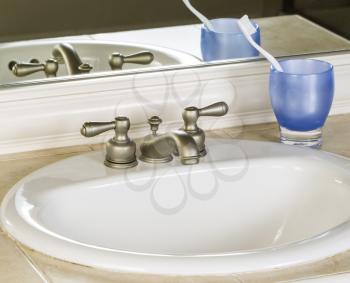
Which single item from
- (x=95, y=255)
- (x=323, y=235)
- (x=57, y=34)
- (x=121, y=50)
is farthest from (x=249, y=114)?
(x=95, y=255)

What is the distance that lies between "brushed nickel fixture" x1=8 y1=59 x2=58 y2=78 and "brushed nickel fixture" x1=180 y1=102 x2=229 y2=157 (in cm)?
28

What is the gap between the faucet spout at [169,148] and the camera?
5.27ft

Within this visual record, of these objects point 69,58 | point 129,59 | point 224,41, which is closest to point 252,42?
point 224,41

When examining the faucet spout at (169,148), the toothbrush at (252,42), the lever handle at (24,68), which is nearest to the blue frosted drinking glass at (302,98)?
the toothbrush at (252,42)

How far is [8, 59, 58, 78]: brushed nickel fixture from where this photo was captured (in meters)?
1.78

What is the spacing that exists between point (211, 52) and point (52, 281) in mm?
734

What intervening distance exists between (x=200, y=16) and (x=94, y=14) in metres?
0.21

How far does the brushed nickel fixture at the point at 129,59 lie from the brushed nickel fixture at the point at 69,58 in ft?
0.19

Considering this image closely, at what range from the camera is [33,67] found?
5.87 ft

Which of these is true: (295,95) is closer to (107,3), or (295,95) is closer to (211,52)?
(211,52)

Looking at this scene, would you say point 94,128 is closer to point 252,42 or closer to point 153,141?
point 153,141

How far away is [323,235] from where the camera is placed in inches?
55.0

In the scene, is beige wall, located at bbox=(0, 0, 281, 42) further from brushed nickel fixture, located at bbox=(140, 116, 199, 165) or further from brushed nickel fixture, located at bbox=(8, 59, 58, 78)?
brushed nickel fixture, located at bbox=(140, 116, 199, 165)

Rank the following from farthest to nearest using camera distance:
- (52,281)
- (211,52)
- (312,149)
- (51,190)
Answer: (211,52) < (312,149) < (51,190) < (52,281)
